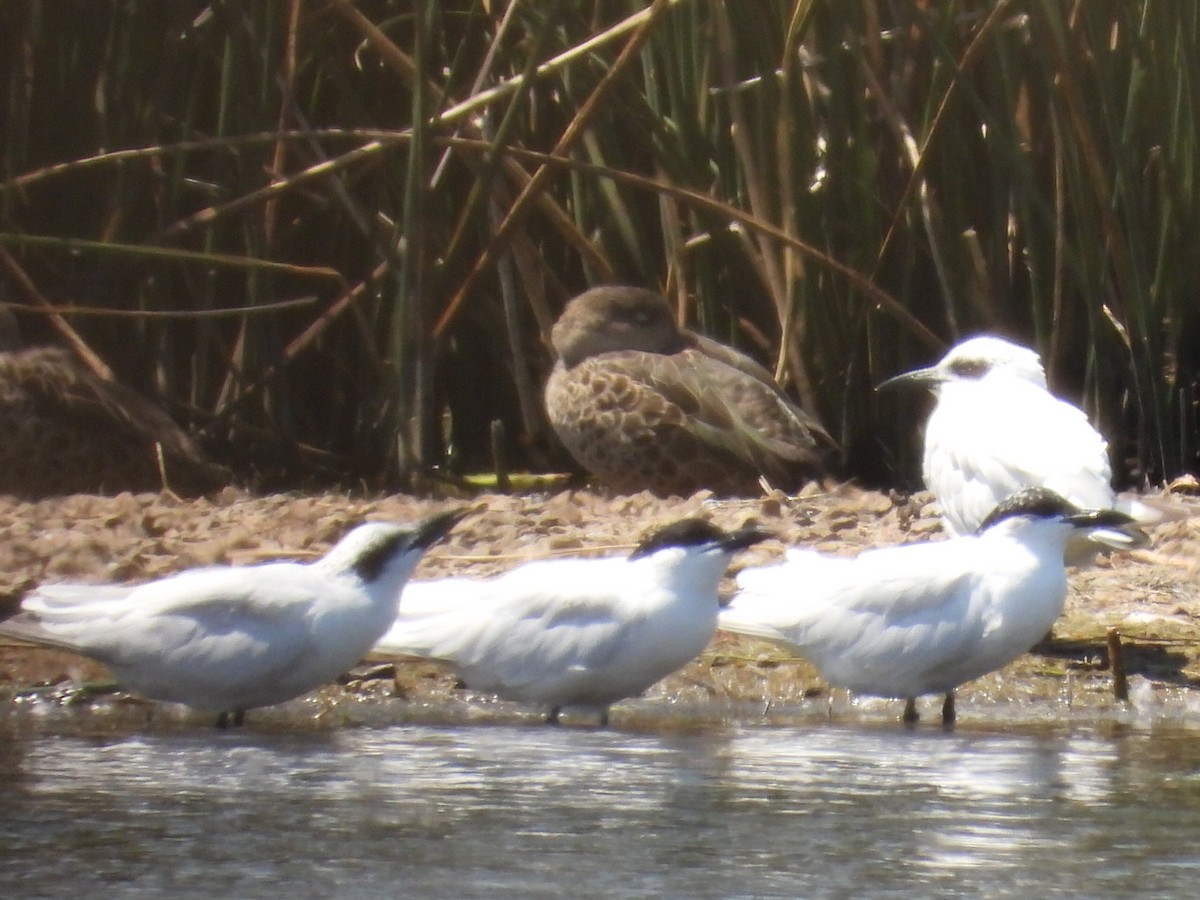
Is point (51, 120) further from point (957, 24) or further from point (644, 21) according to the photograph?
point (957, 24)

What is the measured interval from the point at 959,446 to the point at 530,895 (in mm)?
3421

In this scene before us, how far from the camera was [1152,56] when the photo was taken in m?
7.37

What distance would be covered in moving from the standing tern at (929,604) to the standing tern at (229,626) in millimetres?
1028

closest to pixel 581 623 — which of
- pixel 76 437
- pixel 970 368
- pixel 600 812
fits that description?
pixel 600 812

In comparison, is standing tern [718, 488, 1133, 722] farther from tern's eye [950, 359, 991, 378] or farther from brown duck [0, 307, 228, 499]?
brown duck [0, 307, 228, 499]

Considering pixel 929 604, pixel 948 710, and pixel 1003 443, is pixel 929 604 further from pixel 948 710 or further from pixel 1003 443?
pixel 1003 443

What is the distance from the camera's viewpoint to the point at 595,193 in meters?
8.52

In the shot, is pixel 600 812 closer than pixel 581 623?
Yes

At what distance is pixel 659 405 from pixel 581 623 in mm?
3094

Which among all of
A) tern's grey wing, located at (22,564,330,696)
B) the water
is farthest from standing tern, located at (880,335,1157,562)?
tern's grey wing, located at (22,564,330,696)

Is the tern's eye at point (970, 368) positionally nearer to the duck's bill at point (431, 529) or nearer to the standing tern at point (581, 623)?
the standing tern at point (581, 623)

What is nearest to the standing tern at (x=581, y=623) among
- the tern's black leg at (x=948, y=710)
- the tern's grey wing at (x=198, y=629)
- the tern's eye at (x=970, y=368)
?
the tern's grey wing at (x=198, y=629)

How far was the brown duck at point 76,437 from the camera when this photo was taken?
27.5ft

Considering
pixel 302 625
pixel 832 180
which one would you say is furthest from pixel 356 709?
pixel 832 180
